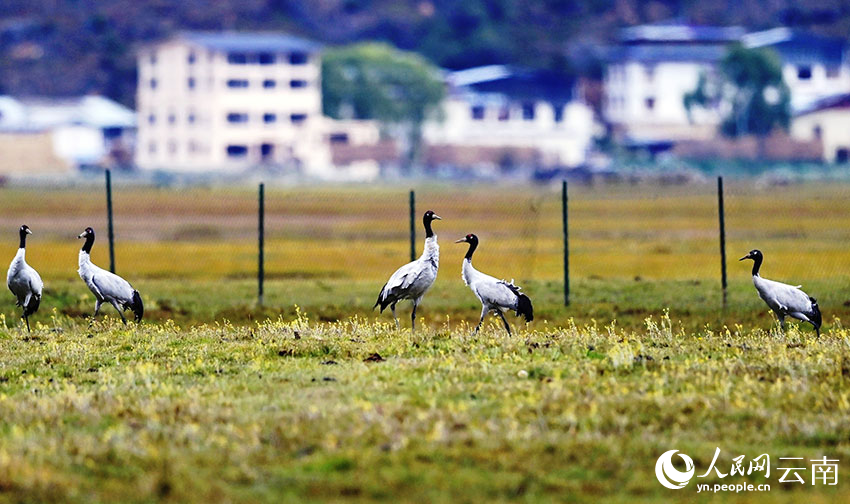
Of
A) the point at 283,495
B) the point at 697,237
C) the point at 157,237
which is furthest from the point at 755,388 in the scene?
the point at 157,237

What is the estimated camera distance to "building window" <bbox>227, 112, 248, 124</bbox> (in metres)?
154

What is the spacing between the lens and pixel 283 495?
1145 centimetres

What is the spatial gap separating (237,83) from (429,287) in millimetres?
135318

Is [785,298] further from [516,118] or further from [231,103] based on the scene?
[516,118]

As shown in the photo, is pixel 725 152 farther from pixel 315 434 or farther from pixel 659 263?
pixel 315 434

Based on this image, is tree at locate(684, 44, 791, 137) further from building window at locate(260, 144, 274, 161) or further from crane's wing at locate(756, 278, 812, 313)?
crane's wing at locate(756, 278, 812, 313)

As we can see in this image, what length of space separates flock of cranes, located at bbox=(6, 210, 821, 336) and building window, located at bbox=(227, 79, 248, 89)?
132 metres

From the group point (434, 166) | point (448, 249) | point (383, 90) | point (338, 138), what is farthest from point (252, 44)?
point (448, 249)

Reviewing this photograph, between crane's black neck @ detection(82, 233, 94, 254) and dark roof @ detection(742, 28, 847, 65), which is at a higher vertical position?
dark roof @ detection(742, 28, 847, 65)

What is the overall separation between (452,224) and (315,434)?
51.1 meters

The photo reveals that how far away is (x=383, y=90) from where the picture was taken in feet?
520

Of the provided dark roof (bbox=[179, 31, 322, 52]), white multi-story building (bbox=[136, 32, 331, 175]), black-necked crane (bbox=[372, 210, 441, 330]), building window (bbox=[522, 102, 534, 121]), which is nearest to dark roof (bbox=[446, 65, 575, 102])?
building window (bbox=[522, 102, 534, 121])

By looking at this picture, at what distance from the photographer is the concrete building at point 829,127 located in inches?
5738

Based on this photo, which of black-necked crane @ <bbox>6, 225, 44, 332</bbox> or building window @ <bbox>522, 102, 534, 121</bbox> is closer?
black-necked crane @ <bbox>6, 225, 44, 332</bbox>
